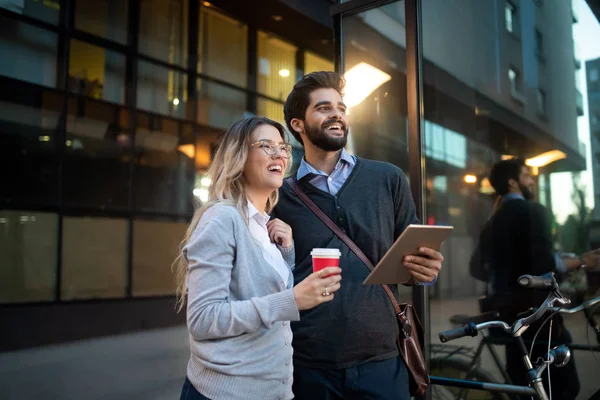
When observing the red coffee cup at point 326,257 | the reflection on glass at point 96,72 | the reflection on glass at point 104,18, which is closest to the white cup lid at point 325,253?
the red coffee cup at point 326,257

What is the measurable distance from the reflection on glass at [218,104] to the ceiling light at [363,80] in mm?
8770

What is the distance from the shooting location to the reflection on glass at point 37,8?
933 cm

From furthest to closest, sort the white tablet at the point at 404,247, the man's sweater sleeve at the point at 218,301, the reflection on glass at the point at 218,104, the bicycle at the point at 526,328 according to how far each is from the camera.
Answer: the reflection on glass at the point at 218,104
the bicycle at the point at 526,328
the white tablet at the point at 404,247
the man's sweater sleeve at the point at 218,301

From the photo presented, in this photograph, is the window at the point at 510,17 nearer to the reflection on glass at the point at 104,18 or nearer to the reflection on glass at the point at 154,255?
the reflection on glass at the point at 154,255

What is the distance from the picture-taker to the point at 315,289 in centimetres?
163

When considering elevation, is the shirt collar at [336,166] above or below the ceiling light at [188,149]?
below

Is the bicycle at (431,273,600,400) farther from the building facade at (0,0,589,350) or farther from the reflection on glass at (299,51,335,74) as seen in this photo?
the reflection on glass at (299,51,335,74)

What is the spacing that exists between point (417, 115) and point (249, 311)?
7.68ft

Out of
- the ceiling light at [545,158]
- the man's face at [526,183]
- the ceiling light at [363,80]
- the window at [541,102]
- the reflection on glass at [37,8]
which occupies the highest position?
the reflection on glass at [37,8]

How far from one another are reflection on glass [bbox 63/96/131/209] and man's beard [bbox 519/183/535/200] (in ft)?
27.2

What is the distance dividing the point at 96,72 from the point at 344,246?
9760 millimetres

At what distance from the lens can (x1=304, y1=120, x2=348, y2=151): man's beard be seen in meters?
2.50

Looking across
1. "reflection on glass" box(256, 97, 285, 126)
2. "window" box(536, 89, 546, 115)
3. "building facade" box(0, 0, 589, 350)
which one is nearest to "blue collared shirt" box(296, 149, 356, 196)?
"building facade" box(0, 0, 589, 350)

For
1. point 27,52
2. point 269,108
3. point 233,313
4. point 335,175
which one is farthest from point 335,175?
point 269,108
